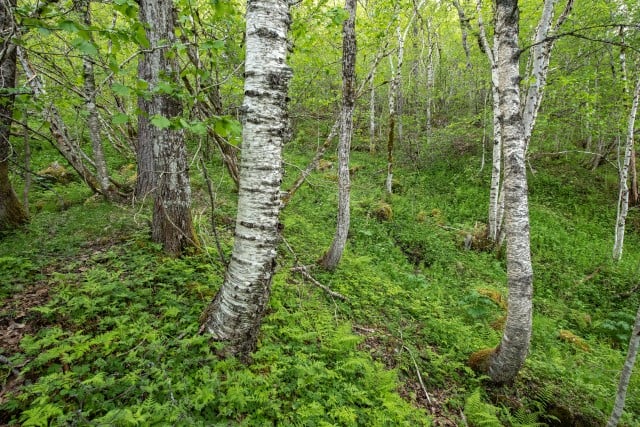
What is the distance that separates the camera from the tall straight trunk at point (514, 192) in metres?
3.81

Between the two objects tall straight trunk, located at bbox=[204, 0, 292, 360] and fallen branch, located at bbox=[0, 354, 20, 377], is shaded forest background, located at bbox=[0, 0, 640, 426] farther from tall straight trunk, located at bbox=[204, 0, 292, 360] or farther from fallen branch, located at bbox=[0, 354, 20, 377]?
tall straight trunk, located at bbox=[204, 0, 292, 360]

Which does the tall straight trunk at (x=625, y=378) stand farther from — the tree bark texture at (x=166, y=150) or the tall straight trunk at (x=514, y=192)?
the tree bark texture at (x=166, y=150)

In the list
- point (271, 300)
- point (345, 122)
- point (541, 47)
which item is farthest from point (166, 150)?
point (541, 47)

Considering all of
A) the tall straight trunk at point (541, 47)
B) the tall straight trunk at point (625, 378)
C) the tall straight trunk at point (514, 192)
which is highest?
the tall straight trunk at point (541, 47)

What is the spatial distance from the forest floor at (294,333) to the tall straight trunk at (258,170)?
1.80 ft

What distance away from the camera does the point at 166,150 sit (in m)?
4.29

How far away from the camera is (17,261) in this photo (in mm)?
4188

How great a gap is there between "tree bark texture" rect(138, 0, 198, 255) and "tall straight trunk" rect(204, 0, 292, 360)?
1.15m

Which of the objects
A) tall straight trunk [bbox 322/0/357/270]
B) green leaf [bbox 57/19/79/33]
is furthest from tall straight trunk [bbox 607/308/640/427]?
green leaf [bbox 57/19/79/33]

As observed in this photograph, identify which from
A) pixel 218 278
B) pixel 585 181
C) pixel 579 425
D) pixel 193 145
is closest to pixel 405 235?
pixel 579 425

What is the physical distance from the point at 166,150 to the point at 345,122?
3.17 metres

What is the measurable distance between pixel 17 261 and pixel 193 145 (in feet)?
38.4

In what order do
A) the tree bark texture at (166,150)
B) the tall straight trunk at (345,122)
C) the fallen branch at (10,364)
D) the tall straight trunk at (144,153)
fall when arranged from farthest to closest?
the tall straight trunk at (144,153), the tall straight trunk at (345,122), the tree bark texture at (166,150), the fallen branch at (10,364)

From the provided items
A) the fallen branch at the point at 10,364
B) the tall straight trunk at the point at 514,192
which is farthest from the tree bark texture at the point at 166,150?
the tall straight trunk at the point at 514,192
